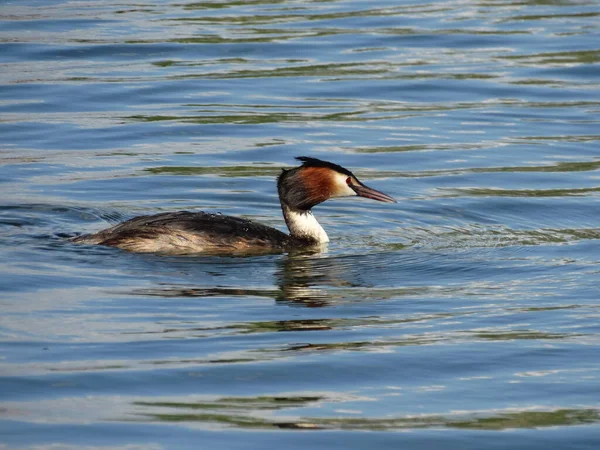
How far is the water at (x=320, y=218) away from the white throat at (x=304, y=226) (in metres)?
0.16

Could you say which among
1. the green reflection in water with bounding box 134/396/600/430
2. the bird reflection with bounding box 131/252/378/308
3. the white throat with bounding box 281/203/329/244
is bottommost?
the green reflection in water with bounding box 134/396/600/430

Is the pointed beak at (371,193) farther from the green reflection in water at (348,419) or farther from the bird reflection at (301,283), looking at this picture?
the green reflection in water at (348,419)

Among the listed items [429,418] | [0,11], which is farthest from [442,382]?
[0,11]

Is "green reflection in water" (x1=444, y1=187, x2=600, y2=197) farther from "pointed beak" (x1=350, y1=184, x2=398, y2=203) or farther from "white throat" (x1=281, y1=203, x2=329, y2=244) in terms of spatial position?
"white throat" (x1=281, y1=203, x2=329, y2=244)

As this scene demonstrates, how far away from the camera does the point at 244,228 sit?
33.5 feet

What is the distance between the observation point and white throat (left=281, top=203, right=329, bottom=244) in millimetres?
10680

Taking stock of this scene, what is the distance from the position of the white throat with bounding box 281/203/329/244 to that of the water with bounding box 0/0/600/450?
16 centimetres

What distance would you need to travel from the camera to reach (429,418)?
6.57 metres

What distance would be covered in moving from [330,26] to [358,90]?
14.5 ft

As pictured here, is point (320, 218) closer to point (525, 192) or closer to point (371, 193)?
point (371, 193)

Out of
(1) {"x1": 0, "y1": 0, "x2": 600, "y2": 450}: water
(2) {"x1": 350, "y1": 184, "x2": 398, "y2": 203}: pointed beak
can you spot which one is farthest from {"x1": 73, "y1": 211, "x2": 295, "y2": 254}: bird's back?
(2) {"x1": 350, "y1": 184, "x2": 398, "y2": 203}: pointed beak

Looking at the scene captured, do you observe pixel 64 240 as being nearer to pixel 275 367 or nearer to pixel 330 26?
pixel 275 367

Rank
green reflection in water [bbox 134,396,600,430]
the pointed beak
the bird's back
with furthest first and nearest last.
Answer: the pointed beak → the bird's back → green reflection in water [bbox 134,396,600,430]

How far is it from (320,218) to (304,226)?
1.11 m
